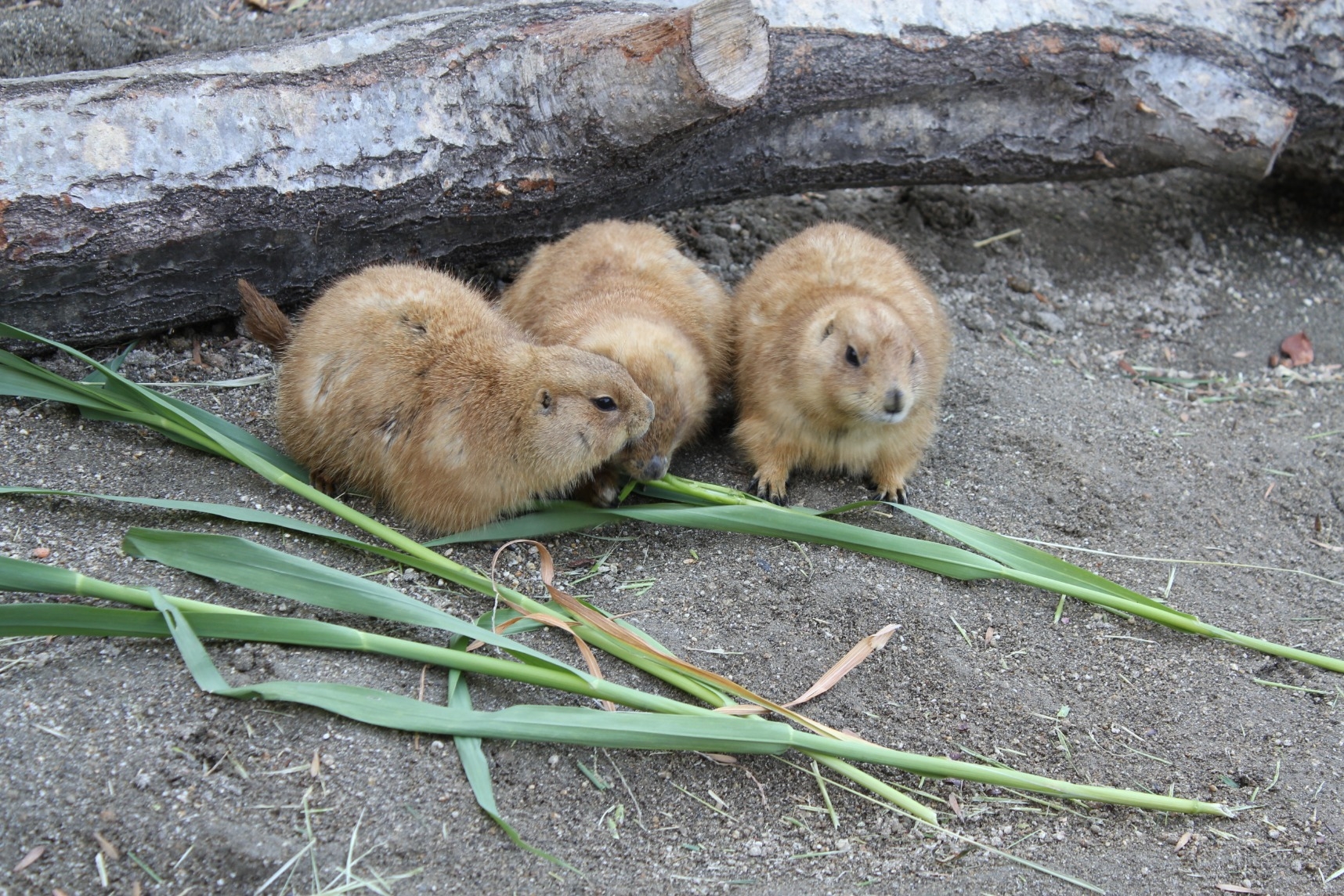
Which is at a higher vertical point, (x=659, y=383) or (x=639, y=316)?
(x=639, y=316)

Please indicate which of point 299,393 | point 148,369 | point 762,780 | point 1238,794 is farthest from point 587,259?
point 1238,794

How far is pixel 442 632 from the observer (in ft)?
13.2

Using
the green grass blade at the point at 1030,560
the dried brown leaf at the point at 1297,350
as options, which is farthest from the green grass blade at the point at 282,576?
the dried brown leaf at the point at 1297,350

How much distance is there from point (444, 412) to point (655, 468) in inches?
37.4

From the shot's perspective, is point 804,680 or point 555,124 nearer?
point 804,680

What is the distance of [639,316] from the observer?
548 centimetres

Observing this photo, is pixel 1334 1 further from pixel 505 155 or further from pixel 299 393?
pixel 299 393

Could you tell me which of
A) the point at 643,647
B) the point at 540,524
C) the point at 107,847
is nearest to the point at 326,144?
the point at 540,524

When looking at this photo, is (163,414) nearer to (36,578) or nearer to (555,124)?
(36,578)

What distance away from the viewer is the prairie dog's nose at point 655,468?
4.80 meters

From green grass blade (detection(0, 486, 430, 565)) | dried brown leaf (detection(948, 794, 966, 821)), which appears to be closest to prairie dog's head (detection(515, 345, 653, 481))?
green grass blade (detection(0, 486, 430, 565))

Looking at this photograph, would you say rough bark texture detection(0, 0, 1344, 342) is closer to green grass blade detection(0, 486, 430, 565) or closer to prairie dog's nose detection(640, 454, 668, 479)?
green grass blade detection(0, 486, 430, 565)

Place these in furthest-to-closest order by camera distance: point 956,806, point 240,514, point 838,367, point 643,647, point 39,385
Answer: point 838,367, point 39,385, point 240,514, point 643,647, point 956,806

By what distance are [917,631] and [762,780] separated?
99 cm
